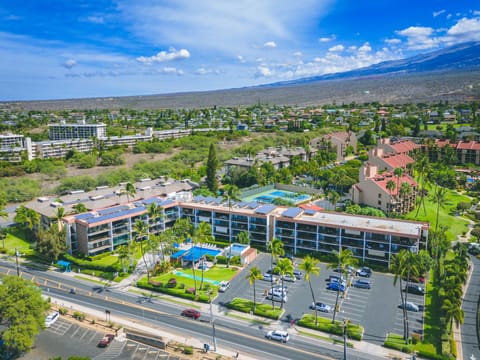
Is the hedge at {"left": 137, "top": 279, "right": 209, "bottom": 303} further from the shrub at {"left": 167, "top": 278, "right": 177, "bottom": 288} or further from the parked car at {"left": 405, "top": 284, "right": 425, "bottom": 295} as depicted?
the parked car at {"left": 405, "top": 284, "right": 425, "bottom": 295}

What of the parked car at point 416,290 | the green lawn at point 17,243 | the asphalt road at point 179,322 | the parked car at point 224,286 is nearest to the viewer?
the asphalt road at point 179,322

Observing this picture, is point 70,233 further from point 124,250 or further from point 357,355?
point 357,355

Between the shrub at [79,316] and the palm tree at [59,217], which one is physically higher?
the palm tree at [59,217]

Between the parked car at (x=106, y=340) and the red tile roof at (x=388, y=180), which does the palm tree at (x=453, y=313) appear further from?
the red tile roof at (x=388, y=180)

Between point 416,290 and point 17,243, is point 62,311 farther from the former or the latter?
point 416,290

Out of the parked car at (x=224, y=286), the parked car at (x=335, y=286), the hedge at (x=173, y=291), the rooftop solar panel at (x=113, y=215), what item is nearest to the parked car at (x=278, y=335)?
the hedge at (x=173, y=291)

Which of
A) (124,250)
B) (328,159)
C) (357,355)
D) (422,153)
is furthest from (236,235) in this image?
(422,153)

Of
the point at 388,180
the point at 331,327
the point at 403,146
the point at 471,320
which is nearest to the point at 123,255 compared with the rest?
the point at 331,327
